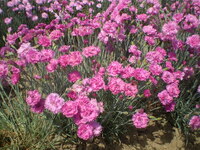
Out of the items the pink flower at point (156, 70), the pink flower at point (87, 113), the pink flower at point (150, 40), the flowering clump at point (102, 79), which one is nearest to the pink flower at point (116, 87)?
the flowering clump at point (102, 79)

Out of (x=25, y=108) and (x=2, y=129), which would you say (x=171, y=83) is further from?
(x=2, y=129)

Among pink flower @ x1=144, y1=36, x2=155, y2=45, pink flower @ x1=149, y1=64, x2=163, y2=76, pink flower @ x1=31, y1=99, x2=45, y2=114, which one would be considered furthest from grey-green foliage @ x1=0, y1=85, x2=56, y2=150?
pink flower @ x1=144, y1=36, x2=155, y2=45

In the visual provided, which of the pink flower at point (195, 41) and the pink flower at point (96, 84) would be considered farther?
the pink flower at point (195, 41)

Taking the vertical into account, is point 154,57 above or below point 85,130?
above

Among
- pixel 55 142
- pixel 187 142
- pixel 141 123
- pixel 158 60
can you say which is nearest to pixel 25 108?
pixel 55 142

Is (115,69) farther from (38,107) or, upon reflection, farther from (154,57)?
(38,107)

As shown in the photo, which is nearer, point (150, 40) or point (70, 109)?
point (70, 109)

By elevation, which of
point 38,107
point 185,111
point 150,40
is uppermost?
point 150,40

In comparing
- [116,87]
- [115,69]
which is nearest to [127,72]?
[115,69]

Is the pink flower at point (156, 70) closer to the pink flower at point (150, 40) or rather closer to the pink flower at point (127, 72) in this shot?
the pink flower at point (127, 72)

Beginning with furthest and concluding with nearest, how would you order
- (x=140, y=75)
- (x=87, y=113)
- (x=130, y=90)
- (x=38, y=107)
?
(x=140, y=75), (x=130, y=90), (x=38, y=107), (x=87, y=113)

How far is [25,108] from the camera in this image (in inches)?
70.1

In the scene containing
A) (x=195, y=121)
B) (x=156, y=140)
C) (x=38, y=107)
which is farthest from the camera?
(x=156, y=140)

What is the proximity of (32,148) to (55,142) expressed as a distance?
211 mm
